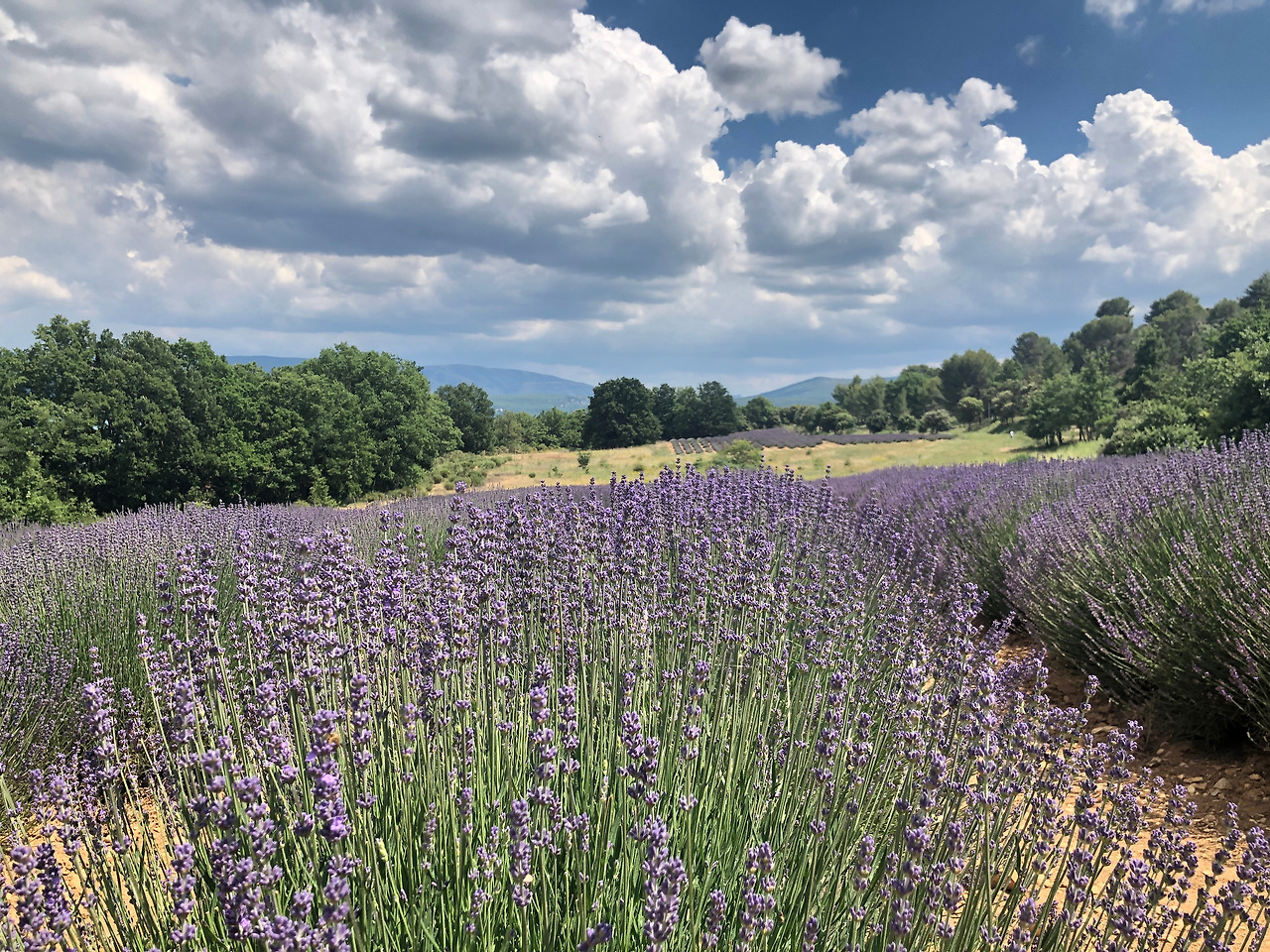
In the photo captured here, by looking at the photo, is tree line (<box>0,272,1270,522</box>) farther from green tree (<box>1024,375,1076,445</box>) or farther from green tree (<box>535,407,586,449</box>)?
green tree (<box>535,407,586,449</box>)

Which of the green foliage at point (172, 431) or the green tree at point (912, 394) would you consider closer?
the green foliage at point (172, 431)

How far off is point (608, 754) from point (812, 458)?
3143cm

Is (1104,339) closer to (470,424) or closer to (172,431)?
(470,424)

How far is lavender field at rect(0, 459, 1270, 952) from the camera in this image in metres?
1.68

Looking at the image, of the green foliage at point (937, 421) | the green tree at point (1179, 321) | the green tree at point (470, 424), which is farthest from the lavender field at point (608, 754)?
the green tree at point (1179, 321)

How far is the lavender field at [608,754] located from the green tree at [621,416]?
52490mm

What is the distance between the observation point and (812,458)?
106 feet

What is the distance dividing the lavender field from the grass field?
72.4 ft

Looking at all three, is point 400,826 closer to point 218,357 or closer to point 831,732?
point 831,732

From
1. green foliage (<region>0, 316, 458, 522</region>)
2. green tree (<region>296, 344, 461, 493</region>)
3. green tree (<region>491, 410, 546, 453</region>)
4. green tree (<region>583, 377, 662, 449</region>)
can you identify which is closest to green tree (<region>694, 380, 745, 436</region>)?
green tree (<region>583, 377, 662, 449</region>)

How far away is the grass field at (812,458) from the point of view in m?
28.7

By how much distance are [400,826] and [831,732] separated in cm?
149

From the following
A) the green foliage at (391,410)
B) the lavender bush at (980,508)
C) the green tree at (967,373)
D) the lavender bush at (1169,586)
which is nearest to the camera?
the lavender bush at (1169,586)

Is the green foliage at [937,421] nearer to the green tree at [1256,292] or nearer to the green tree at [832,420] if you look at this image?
the green tree at [832,420]
